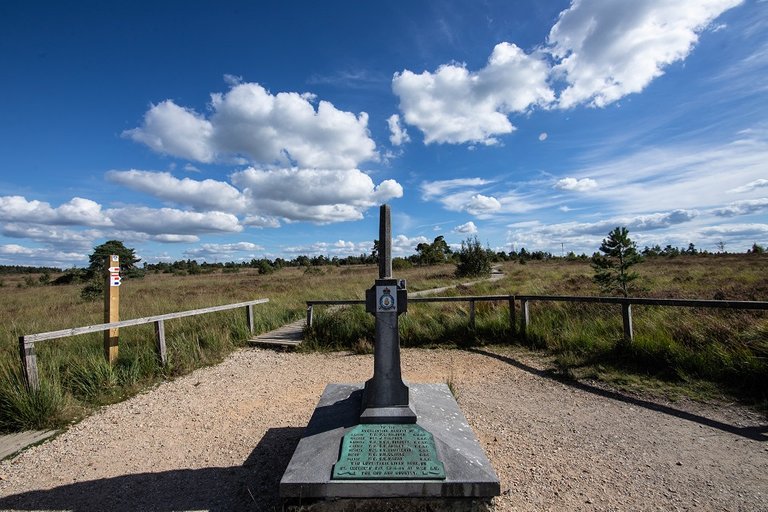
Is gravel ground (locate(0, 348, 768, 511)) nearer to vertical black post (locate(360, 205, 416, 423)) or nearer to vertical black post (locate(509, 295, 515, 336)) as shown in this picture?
vertical black post (locate(360, 205, 416, 423))

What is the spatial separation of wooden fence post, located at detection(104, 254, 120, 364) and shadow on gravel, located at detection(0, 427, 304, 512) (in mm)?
3444

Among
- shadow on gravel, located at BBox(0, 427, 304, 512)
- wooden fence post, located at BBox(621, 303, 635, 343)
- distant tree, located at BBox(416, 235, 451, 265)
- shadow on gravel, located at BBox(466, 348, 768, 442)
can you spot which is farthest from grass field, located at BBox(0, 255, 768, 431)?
distant tree, located at BBox(416, 235, 451, 265)

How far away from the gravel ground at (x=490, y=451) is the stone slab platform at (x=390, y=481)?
51 cm

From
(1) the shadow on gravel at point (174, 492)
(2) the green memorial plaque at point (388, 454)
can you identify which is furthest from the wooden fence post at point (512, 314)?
(1) the shadow on gravel at point (174, 492)

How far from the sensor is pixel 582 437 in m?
4.17

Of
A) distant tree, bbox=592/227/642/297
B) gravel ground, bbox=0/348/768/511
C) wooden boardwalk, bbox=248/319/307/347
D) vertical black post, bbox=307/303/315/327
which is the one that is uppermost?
distant tree, bbox=592/227/642/297

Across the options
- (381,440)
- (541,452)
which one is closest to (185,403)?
(381,440)

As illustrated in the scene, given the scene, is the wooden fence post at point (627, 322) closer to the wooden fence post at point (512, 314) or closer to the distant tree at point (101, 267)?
the wooden fence post at point (512, 314)

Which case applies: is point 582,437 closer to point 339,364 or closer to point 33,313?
point 339,364

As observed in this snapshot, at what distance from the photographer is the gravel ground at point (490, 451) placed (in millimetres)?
3236

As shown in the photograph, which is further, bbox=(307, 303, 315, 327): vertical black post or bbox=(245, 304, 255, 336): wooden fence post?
bbox=(245, 304, 255, 336): wooden fence post

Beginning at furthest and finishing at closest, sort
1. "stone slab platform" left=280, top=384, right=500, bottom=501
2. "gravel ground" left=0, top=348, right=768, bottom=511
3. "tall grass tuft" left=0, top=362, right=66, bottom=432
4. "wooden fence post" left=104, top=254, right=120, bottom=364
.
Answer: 1. "wooden fence post" left=104, top=254, right=120, bottom=364
2. "tall grass tuft" left=0, top=362, right=66, bottom=432
3. "gravel ground" left=0, top=348, right=768, bottom=511
4. "stone slab platform" left=280, top=384, right=500, bottom=501

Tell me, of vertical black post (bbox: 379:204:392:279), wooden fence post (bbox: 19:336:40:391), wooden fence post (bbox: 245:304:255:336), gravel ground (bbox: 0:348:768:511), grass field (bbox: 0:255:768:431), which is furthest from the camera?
wooden fence post (bbox: 245:304:255:336)

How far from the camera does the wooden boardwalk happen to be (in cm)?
916
